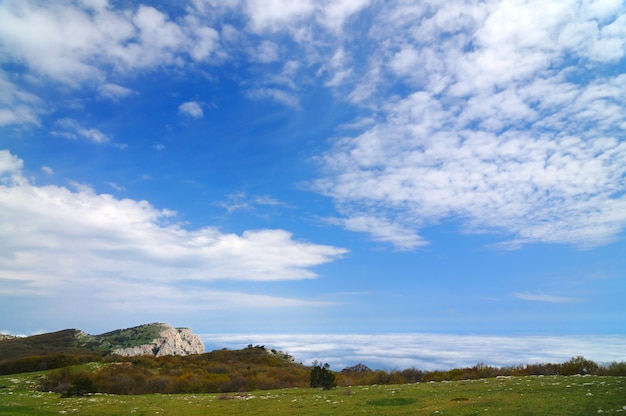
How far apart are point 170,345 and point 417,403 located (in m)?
97.2

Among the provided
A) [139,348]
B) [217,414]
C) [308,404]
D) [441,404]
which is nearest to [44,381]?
[217,414]

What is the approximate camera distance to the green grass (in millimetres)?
13977

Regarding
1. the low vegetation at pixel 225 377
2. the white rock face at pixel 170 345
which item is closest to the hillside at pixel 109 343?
the white rock face at pixel 170 345

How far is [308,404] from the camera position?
20.6 metres

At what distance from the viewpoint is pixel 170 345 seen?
101 m

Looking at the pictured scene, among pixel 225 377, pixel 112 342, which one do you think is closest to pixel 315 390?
pixel 225 377

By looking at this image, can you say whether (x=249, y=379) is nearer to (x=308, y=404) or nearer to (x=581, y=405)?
(x=308, y=404)

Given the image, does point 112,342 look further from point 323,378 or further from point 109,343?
point 323,378

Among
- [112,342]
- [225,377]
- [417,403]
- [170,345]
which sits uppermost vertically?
[112,342]

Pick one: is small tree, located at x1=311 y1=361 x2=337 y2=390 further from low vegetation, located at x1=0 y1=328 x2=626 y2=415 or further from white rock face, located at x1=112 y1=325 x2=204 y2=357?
white rock face, located at x1=112 y1=325 x2=204 y2=357

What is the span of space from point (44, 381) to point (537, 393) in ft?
140

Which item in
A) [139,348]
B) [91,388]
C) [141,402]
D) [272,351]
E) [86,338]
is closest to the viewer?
[141,402]

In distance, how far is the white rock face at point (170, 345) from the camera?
286 ft

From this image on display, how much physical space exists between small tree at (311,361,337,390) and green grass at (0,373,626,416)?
670cm
